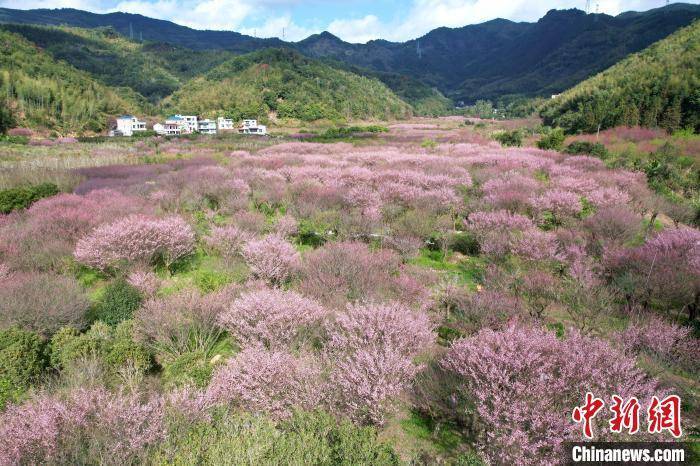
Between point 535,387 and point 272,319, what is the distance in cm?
415

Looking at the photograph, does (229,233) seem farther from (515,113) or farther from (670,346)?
(515,113)

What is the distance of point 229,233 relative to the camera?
38.4 feet

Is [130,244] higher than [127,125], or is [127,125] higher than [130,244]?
[127,125]

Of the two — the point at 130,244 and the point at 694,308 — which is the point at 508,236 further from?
the point at 130,244

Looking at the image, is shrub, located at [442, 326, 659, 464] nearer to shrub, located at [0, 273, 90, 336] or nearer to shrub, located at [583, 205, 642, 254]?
shrub, located at [0, 273, 90, 336]

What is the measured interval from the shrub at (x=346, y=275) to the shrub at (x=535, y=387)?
10.3 feet

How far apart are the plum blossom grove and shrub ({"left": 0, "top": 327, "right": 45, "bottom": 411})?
1.0 inches

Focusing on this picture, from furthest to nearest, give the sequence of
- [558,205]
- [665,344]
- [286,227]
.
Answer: [558,205]
[286,227]
[665,344]

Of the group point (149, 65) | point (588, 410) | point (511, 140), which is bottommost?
point (588, 410)

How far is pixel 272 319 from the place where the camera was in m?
6.51

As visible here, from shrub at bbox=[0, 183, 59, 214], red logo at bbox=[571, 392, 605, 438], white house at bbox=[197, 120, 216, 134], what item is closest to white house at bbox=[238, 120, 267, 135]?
white house at bbox=[197, 120, 216, 134]

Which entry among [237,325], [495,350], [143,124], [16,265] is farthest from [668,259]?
[143,124]

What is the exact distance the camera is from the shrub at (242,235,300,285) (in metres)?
9.45

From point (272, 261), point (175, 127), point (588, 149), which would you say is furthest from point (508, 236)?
point (175, 127)
